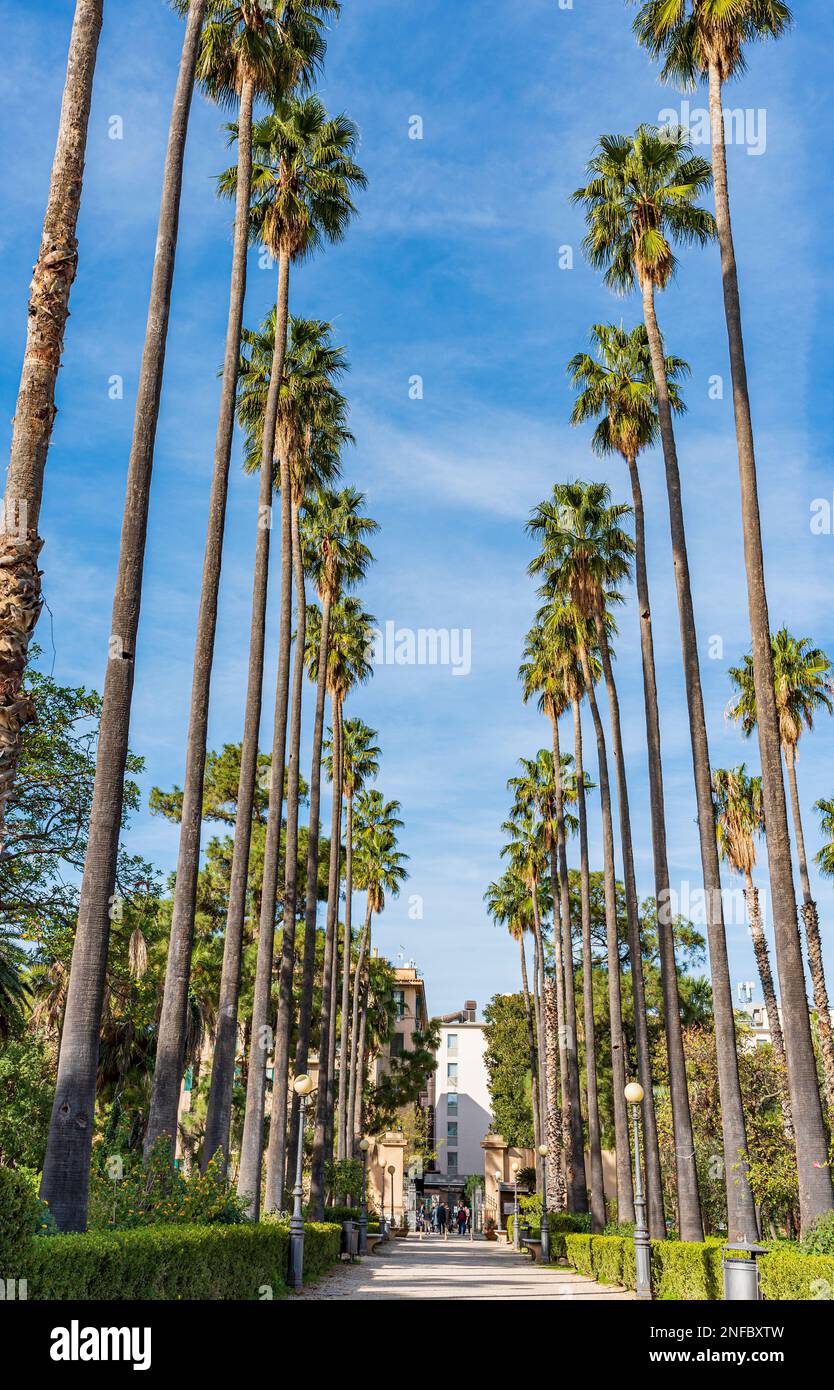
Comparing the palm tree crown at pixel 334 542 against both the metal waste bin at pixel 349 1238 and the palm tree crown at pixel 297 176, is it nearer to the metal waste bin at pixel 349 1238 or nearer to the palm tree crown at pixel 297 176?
the palm tree crown at pixel 297 176

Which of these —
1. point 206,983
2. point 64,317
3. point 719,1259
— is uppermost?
point 64,317

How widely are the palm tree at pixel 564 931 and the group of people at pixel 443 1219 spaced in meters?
30.3

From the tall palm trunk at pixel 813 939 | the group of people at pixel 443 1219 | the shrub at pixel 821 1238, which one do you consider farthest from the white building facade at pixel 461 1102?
the shrub at pixel 821 1238

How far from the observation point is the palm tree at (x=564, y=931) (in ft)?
114

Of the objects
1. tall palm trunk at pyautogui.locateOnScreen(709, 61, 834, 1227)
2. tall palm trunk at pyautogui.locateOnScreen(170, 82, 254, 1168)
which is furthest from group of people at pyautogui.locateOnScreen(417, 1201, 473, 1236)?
tall palm trunk at pyautogui.locateOnScreen(709, 61, 834, 1227)

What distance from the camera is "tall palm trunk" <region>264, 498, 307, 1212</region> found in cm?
2431

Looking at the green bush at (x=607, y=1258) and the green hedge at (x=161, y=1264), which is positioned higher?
the green hedge at (x=161, y=1264)

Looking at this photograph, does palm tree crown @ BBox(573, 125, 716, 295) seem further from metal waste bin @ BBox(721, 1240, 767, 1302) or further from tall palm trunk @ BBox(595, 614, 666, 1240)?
metal waste bin @ BBox(721, 1240, 767, 1302)

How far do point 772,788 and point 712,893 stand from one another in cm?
279

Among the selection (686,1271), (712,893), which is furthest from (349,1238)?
(712,893)
